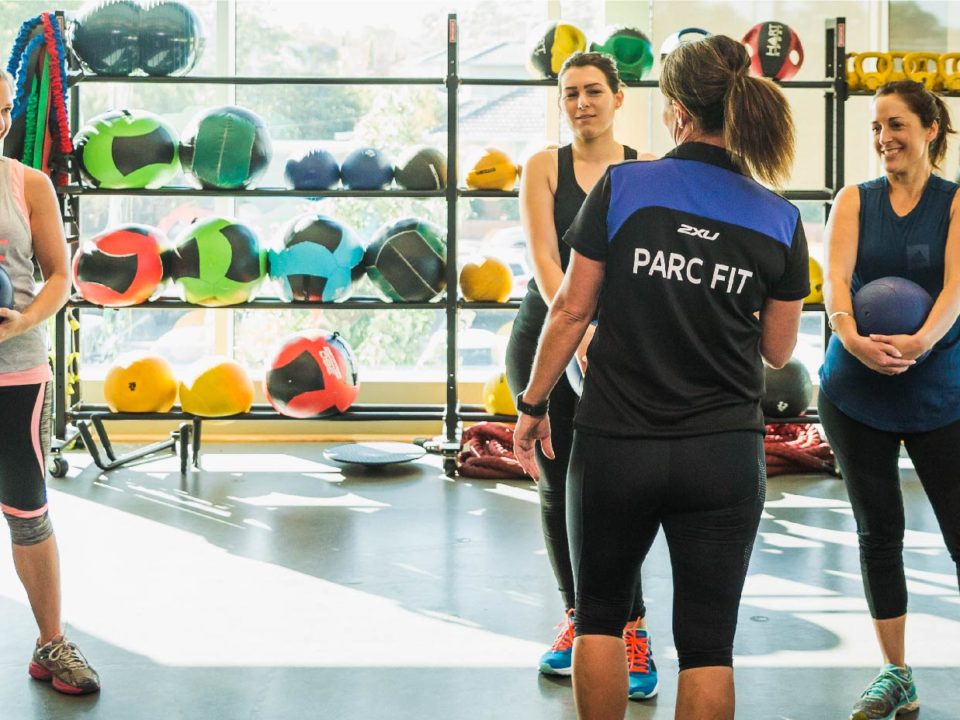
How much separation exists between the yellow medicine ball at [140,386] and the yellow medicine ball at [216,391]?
0.29 feet

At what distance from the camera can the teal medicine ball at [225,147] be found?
508cm

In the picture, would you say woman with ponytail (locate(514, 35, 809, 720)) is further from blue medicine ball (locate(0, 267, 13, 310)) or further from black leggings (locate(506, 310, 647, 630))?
blue medicine ball (locate(0, 267, 13, 310))

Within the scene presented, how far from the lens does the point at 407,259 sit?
17.1 ft

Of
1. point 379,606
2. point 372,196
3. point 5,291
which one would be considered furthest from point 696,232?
point 372,196

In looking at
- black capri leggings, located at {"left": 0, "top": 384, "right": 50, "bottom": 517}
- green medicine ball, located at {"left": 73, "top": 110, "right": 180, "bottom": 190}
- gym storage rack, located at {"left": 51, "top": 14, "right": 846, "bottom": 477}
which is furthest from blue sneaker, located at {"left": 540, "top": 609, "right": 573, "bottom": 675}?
green medicine ball, located at {"left": 73, "top": 110, "right": 180, "bottom": 190}

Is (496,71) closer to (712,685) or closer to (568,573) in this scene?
(568,573)

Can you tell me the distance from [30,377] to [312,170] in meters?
2.82

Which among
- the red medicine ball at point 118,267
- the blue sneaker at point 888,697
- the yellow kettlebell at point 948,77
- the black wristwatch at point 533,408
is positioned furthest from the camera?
the yellow kettlebell at point 948,77

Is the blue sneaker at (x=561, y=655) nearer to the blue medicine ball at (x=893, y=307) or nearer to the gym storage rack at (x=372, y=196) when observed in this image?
the blue medicine ball at (x=893, y=307)

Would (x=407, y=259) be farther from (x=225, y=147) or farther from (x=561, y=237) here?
(x=561, y=237)

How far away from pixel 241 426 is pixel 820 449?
308 cm

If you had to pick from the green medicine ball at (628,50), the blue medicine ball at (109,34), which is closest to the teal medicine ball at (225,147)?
the blue medicine ball at (109,34)

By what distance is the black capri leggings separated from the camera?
8.48 ft

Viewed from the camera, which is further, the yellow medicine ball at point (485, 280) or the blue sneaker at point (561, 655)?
the yellow medicine ball at point (485, 280)
